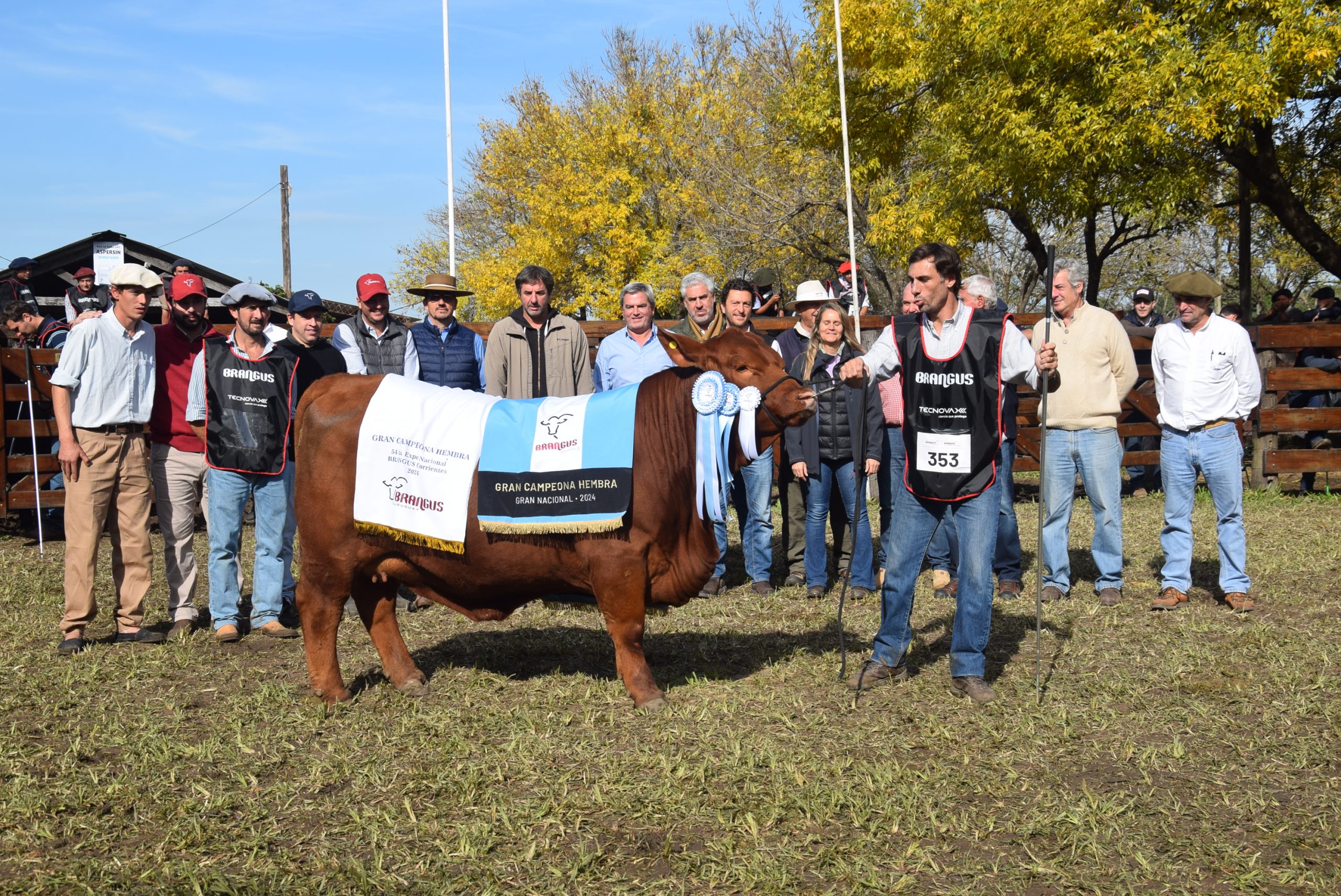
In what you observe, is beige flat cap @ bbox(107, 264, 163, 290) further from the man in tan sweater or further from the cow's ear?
the man in tan sweater

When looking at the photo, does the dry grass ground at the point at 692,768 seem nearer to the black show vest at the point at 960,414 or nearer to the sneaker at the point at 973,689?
the sneaker at the point at 973,689

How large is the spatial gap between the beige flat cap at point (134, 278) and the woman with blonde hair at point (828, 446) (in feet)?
14.2

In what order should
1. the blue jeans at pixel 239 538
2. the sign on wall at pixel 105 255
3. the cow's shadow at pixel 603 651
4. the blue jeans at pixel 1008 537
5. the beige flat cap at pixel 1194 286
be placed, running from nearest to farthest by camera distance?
1. the cow's shadow at pixel 603 651
2. the blue jeans at pixel 239 538
3. the beige flat cap at pixel 1194 286
4. the blue jeans at pixel 1008 537
5. the sign on wall at pixel 105 255

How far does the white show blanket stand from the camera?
5.18 metres

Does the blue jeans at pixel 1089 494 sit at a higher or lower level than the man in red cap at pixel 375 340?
lower

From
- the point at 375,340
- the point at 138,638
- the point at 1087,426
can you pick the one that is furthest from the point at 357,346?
the point at 1087,426

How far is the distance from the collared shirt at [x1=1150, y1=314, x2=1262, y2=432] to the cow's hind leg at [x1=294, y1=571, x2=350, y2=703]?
222 inches

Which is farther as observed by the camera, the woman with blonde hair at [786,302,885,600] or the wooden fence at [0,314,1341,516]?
the wooden fence at [0,314,1341,516]

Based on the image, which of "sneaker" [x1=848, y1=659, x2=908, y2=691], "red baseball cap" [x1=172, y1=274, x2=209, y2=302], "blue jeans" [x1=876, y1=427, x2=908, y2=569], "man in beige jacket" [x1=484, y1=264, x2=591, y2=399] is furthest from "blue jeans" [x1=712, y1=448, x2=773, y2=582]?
"red baseball cap" [x1=172, y1=274, x2=209, y2=302]

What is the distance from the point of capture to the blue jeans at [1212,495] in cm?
722

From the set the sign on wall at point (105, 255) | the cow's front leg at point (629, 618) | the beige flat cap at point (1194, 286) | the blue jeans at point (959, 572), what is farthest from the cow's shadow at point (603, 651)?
the sign on wall at point (105, 255)

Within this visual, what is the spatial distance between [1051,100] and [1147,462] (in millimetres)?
8513

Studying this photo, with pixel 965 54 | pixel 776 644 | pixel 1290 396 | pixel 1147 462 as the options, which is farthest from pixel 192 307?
pixel 965 54

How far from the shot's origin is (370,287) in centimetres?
764
